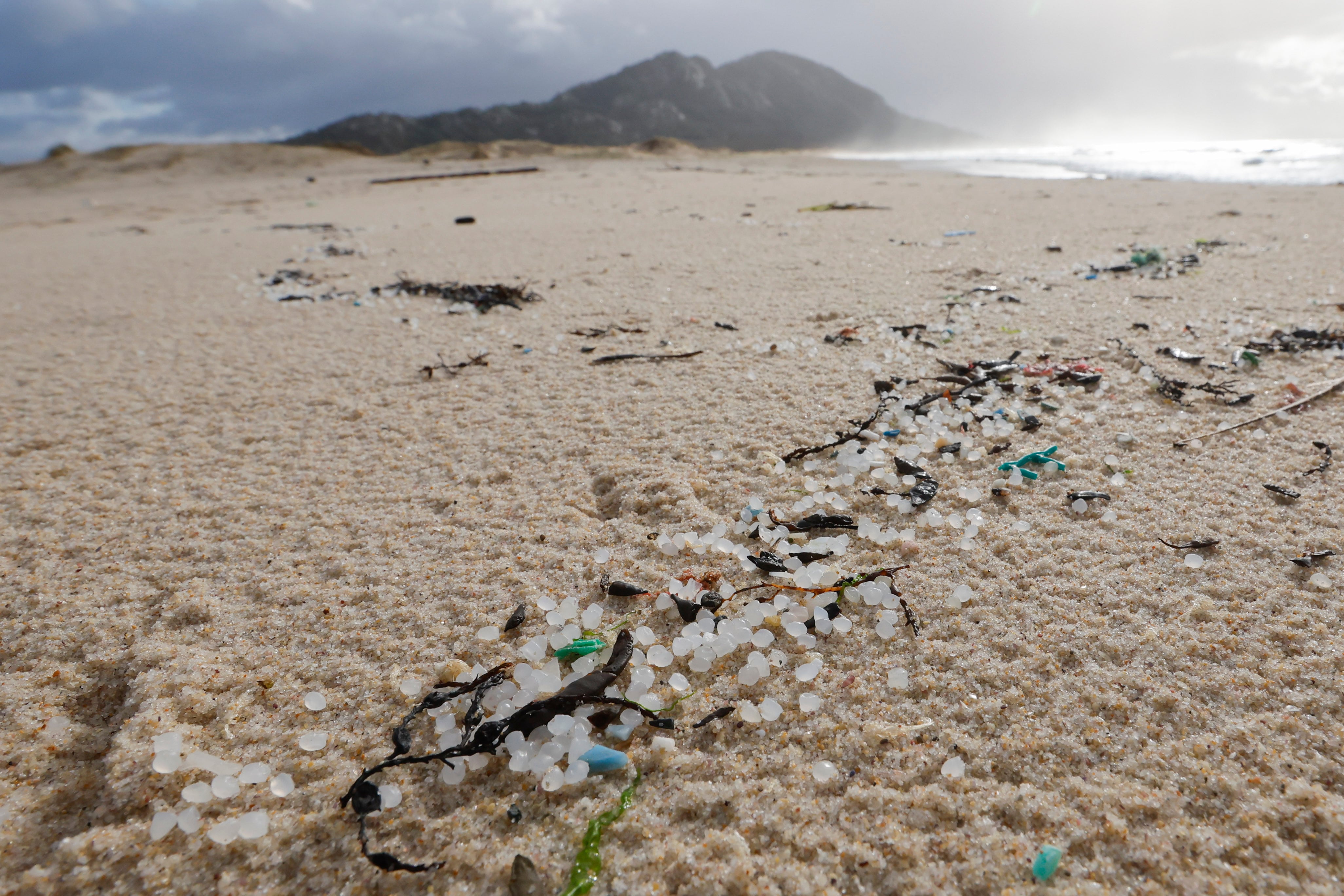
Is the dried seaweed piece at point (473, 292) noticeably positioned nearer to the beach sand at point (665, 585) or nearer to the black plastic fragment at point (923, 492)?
Result: the beach sand at point (665, 585)

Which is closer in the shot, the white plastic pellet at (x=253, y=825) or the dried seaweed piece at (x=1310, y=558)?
the white plastic pellet at (x=253, y=825)

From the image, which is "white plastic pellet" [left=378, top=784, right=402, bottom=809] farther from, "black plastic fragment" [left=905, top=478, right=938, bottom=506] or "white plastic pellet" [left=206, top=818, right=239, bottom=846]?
"black plastic fragment" [left=905, top=478, right=938, bottom=506]

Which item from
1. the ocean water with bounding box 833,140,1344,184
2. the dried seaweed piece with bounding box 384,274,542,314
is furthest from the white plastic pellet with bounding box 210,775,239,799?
the ocean water with bounding box 833,140,1344,184

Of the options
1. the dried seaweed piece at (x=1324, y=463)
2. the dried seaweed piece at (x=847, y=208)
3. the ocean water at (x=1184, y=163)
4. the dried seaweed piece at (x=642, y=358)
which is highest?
the ocean water at (x=1184, y=163)

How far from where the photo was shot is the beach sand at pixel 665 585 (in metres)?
0.97

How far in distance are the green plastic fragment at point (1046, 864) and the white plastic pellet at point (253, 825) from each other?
3.68 feet

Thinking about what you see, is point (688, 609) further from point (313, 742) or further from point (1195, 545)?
point (1195, 545)

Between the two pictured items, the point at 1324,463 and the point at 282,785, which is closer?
the point at 282,785

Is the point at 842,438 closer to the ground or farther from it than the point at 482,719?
farther from it

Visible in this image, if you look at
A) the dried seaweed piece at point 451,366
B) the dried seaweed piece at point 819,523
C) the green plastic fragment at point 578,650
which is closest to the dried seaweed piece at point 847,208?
the dried seaweed piece at point 451,366

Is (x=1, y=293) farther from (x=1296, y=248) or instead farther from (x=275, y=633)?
(x=1296, y=248)

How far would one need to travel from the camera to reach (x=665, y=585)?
147cm

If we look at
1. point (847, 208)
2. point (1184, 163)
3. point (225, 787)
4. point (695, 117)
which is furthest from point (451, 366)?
Result: point (695, 117)

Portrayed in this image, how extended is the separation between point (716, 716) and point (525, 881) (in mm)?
400
